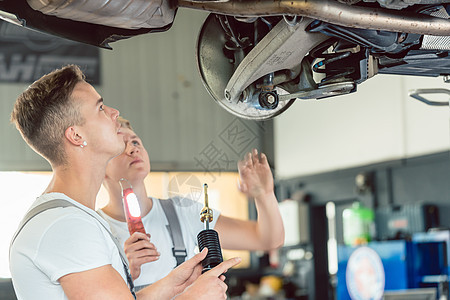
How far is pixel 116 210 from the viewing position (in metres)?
2.13

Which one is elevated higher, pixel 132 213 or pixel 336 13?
pixel 336 13

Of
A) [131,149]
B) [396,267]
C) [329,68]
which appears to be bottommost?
[396,267]

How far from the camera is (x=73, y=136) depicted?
60.6 inches

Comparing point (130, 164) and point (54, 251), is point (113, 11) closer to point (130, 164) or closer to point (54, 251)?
point (54, 251)

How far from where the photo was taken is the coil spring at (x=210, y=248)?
4.94ft

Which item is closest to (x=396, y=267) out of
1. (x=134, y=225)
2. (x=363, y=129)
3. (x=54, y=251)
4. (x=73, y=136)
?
(x=363, y=129)

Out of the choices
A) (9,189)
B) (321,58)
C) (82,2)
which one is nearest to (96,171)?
(82,2)

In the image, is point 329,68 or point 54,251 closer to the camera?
point 54,251

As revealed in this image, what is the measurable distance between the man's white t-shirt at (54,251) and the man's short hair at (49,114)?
208mm

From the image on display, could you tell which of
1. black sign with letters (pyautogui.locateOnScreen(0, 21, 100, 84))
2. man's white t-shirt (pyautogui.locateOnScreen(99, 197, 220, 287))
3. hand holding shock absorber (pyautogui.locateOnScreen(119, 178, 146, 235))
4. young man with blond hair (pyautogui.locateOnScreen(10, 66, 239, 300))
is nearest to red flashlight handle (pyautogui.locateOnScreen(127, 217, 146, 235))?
hand holding shock absorber (pyautogui.locateOnScreen(119, 178, 146, 235))

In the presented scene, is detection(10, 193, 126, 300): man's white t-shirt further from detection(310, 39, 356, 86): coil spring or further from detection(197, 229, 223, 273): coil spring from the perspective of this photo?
detection(310, 39, 356, 86): coil spring

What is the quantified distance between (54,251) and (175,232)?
0.71m

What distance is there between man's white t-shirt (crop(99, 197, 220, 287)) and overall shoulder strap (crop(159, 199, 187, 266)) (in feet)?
0.04

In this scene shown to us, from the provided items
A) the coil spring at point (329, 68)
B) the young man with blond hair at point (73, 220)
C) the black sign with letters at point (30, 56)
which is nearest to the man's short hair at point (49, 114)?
the young man with blond hair at point (73, 220)
